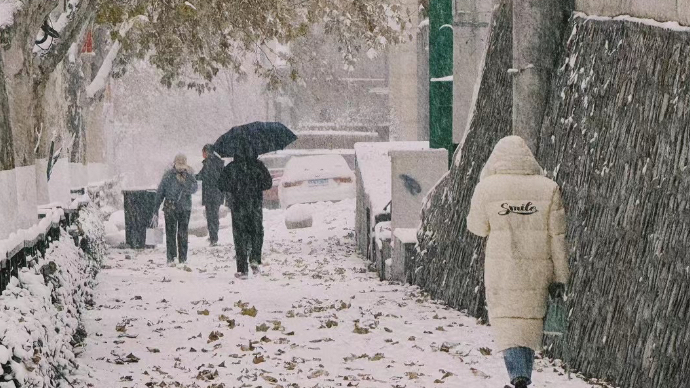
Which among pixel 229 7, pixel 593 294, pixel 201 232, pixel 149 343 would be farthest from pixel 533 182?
pixel 201 232

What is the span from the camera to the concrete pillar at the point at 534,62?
29.7 ft

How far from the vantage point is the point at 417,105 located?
3719 centimetres

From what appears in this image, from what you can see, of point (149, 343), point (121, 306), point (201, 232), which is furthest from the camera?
point (201, 232)

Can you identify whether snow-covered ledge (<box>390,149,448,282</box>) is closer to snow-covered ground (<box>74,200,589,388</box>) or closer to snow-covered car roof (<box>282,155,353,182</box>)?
snow-covered ground (<box>74,200,589,388</box>)

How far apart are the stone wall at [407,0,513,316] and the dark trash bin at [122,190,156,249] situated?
952cm

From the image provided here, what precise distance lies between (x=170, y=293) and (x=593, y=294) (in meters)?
6.39

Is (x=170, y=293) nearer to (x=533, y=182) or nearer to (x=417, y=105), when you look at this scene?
(x=533, y=182)

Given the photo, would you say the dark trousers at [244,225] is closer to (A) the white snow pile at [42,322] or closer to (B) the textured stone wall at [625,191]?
(A) the white snow pile at [42,322]

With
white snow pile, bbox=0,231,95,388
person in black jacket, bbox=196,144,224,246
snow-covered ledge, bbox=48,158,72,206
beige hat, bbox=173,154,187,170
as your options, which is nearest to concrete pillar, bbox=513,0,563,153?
white snow pile, bbox=0,231,95,388

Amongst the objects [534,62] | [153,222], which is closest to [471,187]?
[534,62]

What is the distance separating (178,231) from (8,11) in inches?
254

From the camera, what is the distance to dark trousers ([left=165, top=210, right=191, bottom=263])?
1642cm

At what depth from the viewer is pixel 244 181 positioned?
1370 cm

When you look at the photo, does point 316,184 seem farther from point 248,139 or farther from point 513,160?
point 513,160
